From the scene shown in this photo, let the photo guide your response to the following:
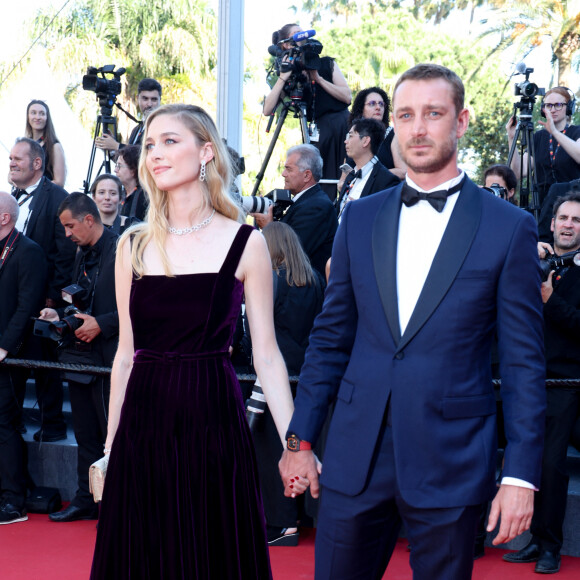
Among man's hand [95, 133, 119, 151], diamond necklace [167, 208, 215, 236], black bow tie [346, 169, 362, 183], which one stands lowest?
diamond necklace [167, 208, 215, 236]

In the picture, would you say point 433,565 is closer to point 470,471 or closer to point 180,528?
point 470,471

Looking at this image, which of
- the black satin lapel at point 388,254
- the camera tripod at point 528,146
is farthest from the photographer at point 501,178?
the black satin lapel at point 388,254

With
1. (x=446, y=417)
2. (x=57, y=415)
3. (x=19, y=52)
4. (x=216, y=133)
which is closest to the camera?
(x=446, y=417)

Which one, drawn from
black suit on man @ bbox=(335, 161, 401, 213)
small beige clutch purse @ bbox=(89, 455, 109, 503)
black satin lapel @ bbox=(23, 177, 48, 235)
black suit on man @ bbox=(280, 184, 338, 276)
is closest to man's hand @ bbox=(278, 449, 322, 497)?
small beige clutch purse @ bbox=(89, 455, 109, 503)

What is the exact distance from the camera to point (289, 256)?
4.64 meters

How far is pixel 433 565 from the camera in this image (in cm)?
212

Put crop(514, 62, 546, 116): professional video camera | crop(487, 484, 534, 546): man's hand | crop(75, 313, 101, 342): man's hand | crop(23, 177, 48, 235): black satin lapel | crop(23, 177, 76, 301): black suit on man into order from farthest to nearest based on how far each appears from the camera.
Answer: crop(514, 62, 546, 116): professional video camera
crop(23, 177, 48, 235): black satin lapel
crop(23, 177, 76, 301): black suit on man
crop(75, 313, 101, 342): man's hand
crop(487, 484, 534, 546): man's hand

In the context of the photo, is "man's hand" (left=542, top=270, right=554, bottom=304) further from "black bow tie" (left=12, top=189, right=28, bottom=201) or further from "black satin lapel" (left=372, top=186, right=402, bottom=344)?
"black bow tie" (left=12, top=189, right=28, bottom=201)

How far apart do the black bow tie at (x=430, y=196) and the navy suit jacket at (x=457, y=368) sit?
1.1 inches

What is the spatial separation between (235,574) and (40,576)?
6.85 feet

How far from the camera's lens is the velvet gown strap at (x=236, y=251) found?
2539 mm

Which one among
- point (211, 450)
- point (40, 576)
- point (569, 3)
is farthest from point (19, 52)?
point (211, 450)

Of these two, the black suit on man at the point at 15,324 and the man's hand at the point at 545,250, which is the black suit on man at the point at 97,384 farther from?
the man's hand at the point at 545,250

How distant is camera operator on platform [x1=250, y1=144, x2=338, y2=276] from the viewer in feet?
17.4
